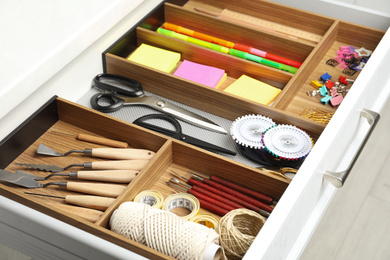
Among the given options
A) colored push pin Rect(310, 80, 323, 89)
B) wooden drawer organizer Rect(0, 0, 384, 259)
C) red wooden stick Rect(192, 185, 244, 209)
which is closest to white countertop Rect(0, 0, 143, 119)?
wooden drawer organizer Rect(0, 0, 384, 259)

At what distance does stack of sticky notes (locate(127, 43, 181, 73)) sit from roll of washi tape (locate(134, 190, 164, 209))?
0.48 meters

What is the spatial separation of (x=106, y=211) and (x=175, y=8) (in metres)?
0.87

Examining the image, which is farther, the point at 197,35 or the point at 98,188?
the point at 197,35

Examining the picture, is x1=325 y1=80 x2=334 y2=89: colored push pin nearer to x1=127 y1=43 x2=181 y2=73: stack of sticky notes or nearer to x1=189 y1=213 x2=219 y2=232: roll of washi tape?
x1=127 y1=43 x2=181 y2=73: stack of sticky notes

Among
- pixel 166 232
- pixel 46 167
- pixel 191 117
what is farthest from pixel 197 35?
pixel 166 232

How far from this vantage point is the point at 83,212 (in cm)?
111

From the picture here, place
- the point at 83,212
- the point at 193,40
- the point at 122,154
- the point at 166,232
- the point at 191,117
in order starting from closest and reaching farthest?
1. the point at 166,232
2. the point at 83,212
3. the point at 122,154
4. the point at 191,117
5. the point at 193,40

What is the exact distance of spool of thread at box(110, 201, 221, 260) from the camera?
0.97 meters

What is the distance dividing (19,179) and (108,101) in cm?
39

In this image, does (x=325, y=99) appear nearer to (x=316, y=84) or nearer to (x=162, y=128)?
(x=316, y=84)

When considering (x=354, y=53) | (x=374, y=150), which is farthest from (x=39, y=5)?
(x=374, y=150)

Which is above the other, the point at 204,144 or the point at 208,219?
the point at 204,144

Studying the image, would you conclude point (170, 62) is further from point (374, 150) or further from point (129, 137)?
point (374, 150)

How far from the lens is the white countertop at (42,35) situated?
1.16 m
